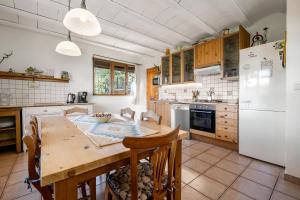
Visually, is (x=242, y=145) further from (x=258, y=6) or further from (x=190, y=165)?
(x=258, y=6)

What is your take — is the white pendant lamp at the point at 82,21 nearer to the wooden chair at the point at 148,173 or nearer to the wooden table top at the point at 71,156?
the wooden table top at the point at 71,156

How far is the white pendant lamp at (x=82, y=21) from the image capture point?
1293 millimetres

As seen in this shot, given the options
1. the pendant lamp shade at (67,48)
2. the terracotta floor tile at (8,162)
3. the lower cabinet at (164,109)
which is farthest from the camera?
the lower cabinet at (164,109)

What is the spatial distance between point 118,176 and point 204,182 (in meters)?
1.19

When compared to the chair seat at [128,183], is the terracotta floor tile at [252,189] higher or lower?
lower

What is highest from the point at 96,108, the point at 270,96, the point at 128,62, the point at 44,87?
the point at 128,62

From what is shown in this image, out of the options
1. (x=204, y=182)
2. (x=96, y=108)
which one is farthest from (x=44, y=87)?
(x=204, y=182)

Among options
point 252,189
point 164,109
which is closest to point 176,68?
point 164,109

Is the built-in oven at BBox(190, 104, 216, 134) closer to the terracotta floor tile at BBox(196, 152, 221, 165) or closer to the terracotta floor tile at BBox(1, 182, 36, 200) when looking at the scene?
the terracotta floor tile at BBox(196, 152, 221, 165)

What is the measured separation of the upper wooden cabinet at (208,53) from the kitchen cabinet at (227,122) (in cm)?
100

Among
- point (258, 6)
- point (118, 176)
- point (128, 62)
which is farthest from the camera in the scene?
point (128, 62)

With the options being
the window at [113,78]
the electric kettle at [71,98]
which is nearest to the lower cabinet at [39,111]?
the electric kettle at [71,98]

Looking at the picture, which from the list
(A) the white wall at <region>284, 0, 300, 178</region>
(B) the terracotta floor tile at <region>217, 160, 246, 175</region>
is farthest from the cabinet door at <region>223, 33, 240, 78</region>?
(B) the terracotta floor tile at <region>217, 160, 246, 175</region>

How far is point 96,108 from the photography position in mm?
4152
